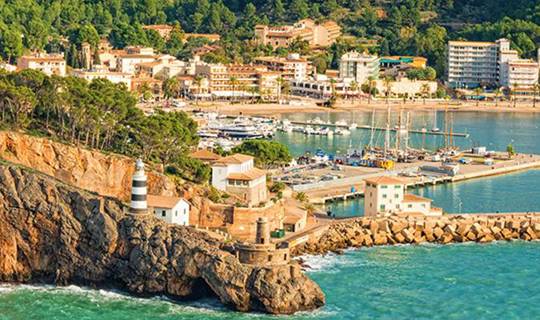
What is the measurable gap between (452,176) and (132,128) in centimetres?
1312

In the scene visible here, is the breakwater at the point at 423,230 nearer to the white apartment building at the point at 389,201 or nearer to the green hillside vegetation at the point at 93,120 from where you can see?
the white apartment building at the point at 389,201

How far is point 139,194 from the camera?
27062 millimetres

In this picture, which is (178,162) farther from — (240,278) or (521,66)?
(521,66)

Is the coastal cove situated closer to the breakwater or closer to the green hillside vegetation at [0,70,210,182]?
the breakwater

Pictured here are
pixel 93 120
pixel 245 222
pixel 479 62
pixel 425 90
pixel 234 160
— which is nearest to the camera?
pixel 245 222

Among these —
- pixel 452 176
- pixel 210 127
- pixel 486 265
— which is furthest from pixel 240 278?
pixel 210 127

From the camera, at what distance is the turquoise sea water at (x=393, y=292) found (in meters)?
25.1

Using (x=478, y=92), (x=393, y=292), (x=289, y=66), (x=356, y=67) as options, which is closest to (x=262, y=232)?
(x=393, y=292)

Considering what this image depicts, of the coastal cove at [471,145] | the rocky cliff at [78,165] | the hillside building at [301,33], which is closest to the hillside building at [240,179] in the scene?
the rocky cliff at [78,165]

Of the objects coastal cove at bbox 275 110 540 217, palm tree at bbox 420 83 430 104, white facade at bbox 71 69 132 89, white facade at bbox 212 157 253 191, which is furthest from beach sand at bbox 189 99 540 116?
white facade at bbox 212 157 253 191

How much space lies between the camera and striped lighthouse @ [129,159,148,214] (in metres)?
26.9

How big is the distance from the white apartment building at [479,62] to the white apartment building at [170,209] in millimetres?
52027

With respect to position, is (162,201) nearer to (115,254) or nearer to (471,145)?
(115,254)

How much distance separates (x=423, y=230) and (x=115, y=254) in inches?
367
